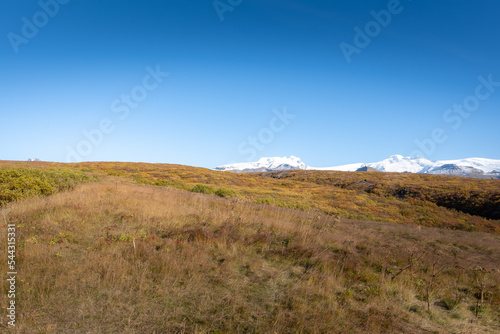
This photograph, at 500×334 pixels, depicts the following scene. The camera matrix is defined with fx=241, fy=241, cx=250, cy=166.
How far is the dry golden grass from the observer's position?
3627mm

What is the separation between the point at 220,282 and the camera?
15.4ft

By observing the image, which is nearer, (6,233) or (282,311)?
(282,311)

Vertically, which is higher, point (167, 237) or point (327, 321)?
point (167, 237)

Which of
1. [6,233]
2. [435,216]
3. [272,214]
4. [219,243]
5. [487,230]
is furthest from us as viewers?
[435,216]

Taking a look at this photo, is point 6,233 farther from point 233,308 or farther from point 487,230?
point 487,230

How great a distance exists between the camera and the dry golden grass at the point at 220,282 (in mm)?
3627

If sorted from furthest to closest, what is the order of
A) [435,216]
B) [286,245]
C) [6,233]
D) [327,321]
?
[435,216] < [286,245] < [6,233] < [327,321]

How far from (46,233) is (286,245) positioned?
6346 millimetres

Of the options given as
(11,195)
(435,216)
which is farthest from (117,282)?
(435,216)

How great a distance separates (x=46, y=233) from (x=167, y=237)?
297cm

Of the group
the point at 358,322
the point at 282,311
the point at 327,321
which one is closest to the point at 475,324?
the point at 358,322

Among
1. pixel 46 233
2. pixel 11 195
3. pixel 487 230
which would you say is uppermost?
pixel 11 195

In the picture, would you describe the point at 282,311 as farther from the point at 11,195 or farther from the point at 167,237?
the point at 11,195

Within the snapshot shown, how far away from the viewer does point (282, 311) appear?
12.6ft
